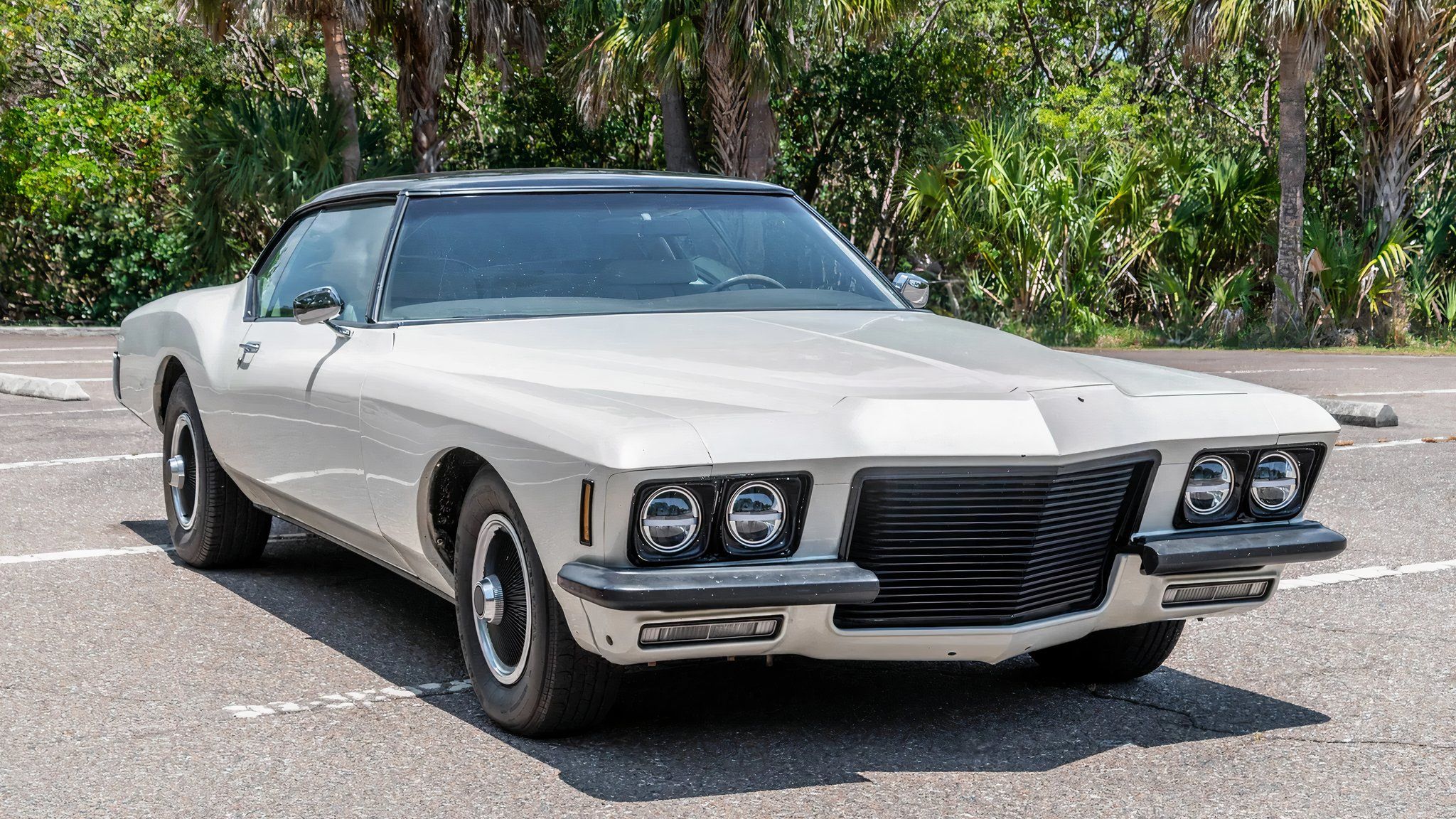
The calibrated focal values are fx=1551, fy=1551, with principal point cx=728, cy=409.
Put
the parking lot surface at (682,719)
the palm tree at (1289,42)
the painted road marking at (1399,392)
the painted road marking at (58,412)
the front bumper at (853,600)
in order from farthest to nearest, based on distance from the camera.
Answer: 1. the palm tree at (1289,42)
2. the painted road marking at (1399,392)
3. the painted road marking at (58,412)
4. the parking lot surface at (682,719)
5. the front bumper at (853,600)

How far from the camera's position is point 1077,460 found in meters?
3.67

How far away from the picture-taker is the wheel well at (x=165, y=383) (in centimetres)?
646

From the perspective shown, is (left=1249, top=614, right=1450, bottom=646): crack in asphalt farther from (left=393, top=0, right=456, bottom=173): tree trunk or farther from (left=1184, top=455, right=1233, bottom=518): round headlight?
(left=393, top=0, right=456, bottom=173): tree trunk

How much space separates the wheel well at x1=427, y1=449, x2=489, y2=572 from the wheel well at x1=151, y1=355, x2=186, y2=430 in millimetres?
2566

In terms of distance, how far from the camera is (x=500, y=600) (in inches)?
157

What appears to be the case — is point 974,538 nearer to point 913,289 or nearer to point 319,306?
point 913,289

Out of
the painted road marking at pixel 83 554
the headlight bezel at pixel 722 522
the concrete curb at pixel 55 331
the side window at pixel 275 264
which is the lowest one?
the concrete curb at pixel 55 331

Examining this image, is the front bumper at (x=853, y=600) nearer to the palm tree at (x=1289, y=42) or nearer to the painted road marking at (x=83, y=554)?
the painted road marking at (x=83, y=554)

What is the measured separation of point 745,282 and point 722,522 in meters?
1.65

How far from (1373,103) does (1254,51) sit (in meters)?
5.27

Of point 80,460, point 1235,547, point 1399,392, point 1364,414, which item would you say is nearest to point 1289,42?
point 1399,392

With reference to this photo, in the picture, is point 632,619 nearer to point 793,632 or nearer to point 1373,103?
point 793,632

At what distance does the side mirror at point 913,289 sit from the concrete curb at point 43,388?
8.78 m

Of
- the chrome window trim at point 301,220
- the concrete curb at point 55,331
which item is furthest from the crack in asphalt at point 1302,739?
the concrete curb at point 55,331
